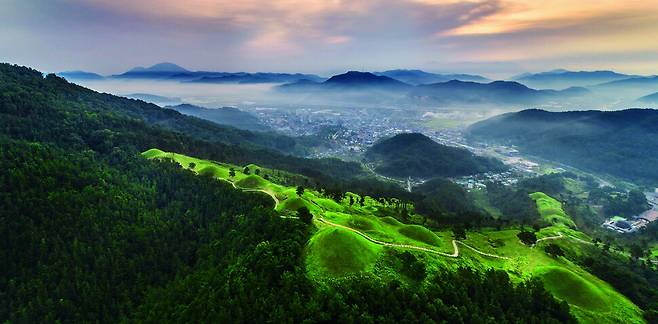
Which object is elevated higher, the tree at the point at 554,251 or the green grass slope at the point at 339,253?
the green grass slope at the point at 339,253

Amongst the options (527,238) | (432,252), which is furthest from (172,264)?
(527,238)

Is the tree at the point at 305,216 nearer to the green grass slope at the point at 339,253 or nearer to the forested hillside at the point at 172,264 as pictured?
the forested hillside at the point at 172,264

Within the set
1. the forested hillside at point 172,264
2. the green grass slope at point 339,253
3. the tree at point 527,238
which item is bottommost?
the tree at point 527,238

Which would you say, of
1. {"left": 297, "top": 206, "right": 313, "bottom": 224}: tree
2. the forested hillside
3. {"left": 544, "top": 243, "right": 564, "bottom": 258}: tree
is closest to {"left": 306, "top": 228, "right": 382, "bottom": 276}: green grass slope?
the forested hillside

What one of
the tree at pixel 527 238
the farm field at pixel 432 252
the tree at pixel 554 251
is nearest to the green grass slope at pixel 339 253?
the farm field at pixel 432 252

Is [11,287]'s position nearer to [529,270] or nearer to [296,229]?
[296,229]

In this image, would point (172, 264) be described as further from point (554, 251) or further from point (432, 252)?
point (554, 251)

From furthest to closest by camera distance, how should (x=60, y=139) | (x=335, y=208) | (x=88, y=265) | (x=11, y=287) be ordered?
(x=60, y=139) < (x=335, y=208) < (x=88, y=265) < (x=11, y=287)

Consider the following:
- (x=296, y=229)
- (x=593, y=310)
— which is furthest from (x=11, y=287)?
(x=593, y=310)
